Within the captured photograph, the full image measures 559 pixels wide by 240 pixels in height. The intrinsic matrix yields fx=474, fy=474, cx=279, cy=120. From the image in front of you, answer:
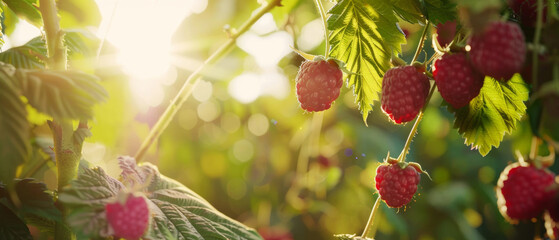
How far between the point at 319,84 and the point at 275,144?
2.15 m

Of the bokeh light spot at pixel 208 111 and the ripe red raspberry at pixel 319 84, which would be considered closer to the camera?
the ripe red raspberry at pixel 319 84

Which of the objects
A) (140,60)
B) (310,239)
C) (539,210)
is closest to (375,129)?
(310,239)

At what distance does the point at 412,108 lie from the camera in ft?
2.29

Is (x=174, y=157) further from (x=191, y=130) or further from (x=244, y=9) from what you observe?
(x=244, y=9)

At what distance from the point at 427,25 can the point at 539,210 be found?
0.30 meters

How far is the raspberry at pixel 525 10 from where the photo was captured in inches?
23.6

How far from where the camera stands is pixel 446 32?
71 cm

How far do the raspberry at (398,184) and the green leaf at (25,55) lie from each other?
0.61 m

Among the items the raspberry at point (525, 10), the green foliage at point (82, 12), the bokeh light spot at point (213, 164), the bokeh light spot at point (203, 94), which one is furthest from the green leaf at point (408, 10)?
the bokeh light spot at point (213, 164)

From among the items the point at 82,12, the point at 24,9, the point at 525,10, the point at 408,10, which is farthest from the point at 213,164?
the point at 525,10

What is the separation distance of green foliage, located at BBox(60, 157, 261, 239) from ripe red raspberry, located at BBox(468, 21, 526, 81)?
474 mm

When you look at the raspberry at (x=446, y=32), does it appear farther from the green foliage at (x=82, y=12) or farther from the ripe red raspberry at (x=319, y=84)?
the green foliage at (x=82, y=12)

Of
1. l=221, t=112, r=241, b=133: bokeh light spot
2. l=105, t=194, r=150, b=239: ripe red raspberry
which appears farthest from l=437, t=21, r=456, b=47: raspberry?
Answer: l=221, t=112, r=241, b=133: bokeh light spot

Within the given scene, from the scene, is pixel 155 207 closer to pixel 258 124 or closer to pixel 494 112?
pixel 494 112
